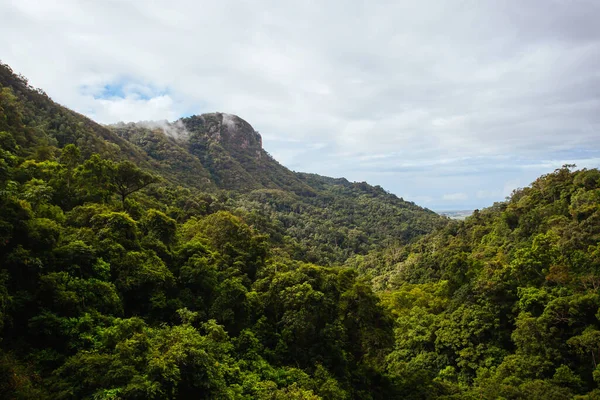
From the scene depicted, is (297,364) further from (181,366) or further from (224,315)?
(181,366)

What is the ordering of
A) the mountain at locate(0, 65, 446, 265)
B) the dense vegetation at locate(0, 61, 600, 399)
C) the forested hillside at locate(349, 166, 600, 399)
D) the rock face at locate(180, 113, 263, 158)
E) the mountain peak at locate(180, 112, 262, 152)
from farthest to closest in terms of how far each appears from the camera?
the mountain peak at locate(180, 112, 262, 152)
the rock face at locate(180, 113, 263, 158)
the mountain at locate(0, 65, 446, 265)
the forested hillside at locate(349, 166, 600, 399)
the dense vegetation at locate(0, 61, 600, 399)

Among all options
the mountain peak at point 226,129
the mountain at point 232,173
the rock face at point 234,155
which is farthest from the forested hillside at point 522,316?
the mountain peak at point 226,129

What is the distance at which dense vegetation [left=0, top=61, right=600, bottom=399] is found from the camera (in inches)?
398

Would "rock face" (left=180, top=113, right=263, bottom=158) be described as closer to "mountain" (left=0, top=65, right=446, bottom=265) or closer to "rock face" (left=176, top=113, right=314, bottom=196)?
"rock face" (left=176, top=113, right=314, bottom=196)

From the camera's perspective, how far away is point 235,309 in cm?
1647

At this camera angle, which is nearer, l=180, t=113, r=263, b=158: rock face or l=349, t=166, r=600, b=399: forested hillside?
l=349, t=166, r=600, b=399: forested hillside

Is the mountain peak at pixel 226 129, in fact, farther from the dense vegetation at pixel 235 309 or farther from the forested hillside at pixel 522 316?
the forested hillside at pixel 522 316

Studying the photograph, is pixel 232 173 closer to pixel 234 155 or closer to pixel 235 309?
pixel 234 155

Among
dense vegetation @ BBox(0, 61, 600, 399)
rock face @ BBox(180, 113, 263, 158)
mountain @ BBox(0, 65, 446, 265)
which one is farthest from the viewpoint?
rock face @ BBox(180, 113, 263, 158)

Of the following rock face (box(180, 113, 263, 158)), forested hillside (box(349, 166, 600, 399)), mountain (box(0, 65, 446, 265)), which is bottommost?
A: forested hillside (box(349, 166, 600, 399))

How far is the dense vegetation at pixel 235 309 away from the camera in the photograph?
398 inches

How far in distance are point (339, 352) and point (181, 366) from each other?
8.91 m

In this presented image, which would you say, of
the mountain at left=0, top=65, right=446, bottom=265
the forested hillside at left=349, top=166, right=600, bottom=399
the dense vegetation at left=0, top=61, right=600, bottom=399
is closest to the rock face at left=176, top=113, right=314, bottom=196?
A: the mountain at left=0, top=65, right=446, bottom=265

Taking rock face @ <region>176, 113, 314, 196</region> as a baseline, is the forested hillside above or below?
below
